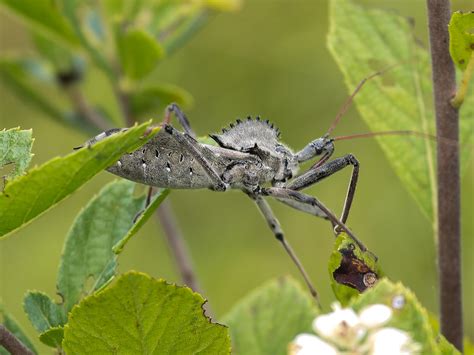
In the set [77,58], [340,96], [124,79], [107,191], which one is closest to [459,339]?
[107,191]

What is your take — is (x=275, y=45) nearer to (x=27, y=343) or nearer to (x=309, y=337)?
(x=27, y=343)

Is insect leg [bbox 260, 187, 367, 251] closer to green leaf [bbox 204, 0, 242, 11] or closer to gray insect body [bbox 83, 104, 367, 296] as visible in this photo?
gray insect body [bbox 83, 104, 367, 296]

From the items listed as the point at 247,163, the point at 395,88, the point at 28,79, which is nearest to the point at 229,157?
the point at 247,163

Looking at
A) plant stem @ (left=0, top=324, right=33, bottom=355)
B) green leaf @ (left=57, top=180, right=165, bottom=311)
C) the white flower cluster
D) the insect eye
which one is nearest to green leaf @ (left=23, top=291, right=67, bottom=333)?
green leaf @ (left=57, top=180, right=165, bottom=311)

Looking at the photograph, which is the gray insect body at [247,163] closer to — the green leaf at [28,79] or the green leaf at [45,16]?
the green leaf at [45,16]

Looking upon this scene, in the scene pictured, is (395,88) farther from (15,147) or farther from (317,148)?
(15,147)

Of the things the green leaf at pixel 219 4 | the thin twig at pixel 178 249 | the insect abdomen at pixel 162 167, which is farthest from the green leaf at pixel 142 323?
the green leaf at pixel 219 4
